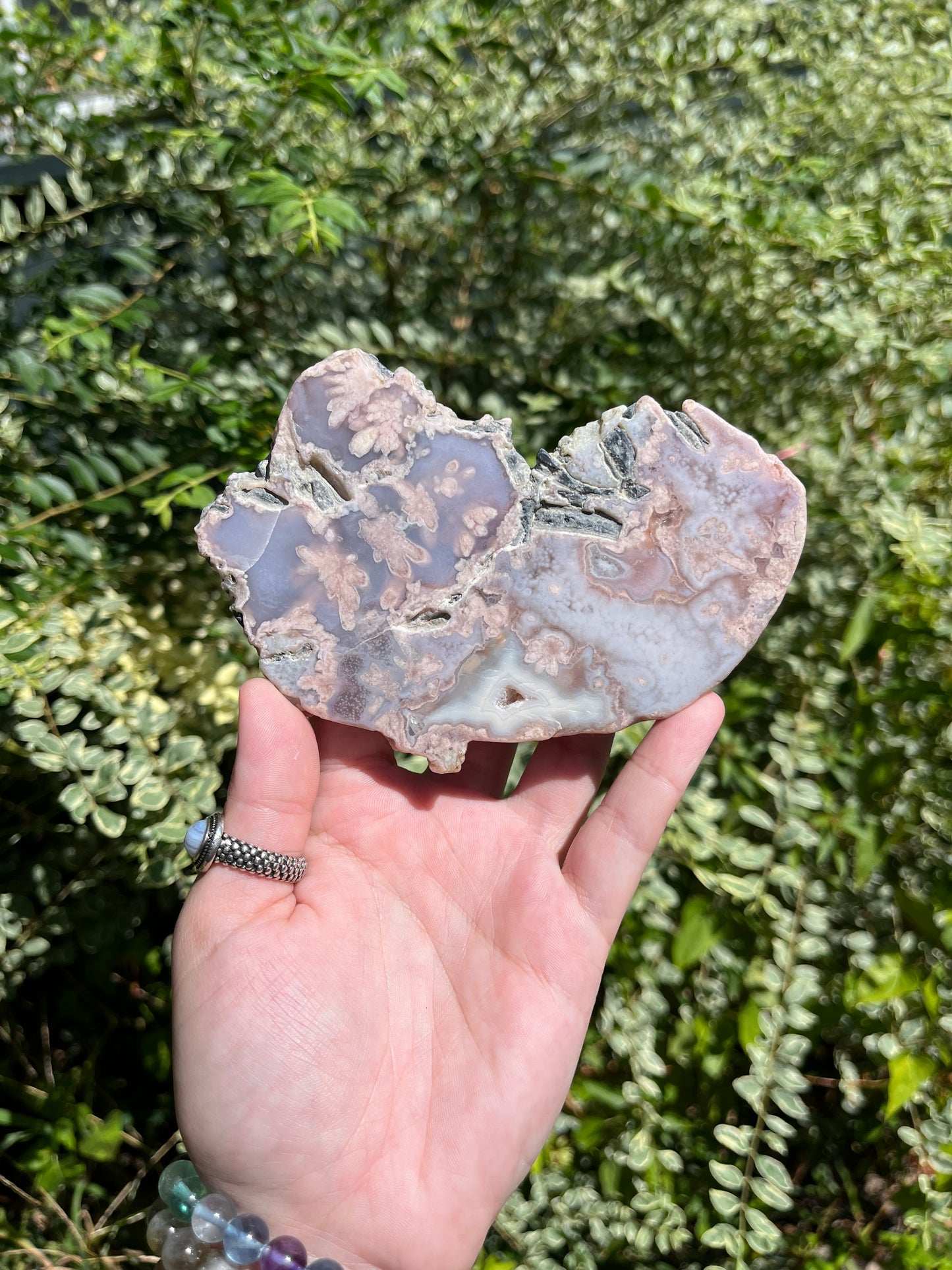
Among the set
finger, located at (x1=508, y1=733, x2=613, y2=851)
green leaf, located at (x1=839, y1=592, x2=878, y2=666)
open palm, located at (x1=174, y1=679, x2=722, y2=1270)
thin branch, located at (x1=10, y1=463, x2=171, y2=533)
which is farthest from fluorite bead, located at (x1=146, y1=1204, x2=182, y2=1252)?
green leaf, located at (x1=839, y1=592, x2=878, y2=666)

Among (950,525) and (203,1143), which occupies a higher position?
(950,525)

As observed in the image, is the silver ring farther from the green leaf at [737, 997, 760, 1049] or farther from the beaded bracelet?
the green leaf at [737, 997, 760, 1049]

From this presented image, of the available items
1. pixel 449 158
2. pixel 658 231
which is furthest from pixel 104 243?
pixel 658 231

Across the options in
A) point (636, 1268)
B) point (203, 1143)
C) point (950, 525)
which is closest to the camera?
point (203, 1143)

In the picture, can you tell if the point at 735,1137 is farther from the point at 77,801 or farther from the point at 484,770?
the point at 77,801

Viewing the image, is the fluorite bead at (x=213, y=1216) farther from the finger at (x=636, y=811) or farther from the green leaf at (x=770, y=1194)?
the green leaf at (x=770, y=1194)

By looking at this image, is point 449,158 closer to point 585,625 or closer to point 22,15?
point 22,15

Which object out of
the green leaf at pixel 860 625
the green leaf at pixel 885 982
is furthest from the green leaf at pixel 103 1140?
the green leaf at pixel 860 625
